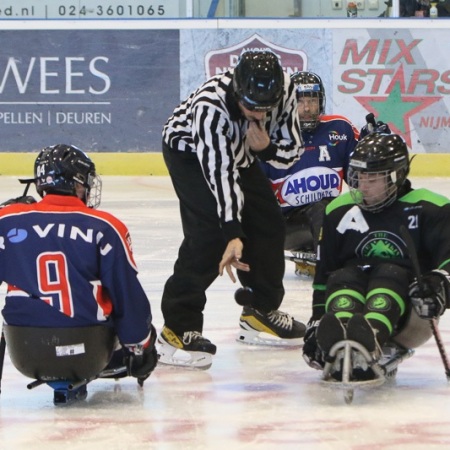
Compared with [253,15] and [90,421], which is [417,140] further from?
[90,421]

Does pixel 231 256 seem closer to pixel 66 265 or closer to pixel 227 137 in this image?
pixel 227 137

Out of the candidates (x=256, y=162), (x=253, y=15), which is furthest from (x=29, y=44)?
(x=256, y=162)

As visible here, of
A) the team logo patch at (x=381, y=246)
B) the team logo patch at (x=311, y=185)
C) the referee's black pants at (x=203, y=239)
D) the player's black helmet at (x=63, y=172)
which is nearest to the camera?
the player's black helmet at (x=63, y=172)

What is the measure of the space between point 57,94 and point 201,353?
6900 millimetres

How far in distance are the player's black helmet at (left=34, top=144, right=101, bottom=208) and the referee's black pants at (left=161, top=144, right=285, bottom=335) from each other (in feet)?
1.95

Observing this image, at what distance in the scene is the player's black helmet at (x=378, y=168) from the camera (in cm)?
341

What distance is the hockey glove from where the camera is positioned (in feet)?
10.6

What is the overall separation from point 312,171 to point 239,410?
238 centimetres

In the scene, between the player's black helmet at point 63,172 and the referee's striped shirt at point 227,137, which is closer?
the player's black helmet at point 63,172

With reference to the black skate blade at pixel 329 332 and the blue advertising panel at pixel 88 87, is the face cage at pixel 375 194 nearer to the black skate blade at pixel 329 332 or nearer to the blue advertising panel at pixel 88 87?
the black skate blade at pixel 329 332

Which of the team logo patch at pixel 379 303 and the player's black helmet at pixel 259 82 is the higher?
the player's black helmet at pixel 259 82

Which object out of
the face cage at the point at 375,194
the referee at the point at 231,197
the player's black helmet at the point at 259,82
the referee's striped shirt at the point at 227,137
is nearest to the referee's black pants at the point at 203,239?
the referee at the point at 231,197

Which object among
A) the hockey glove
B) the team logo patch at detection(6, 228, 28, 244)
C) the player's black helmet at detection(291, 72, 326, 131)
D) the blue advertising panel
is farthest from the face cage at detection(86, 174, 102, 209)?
the blue advertising panel

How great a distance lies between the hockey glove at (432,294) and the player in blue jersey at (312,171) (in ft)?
6.66
